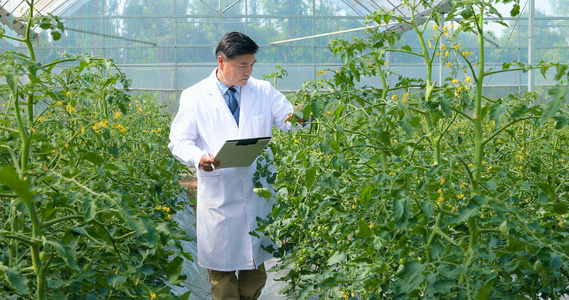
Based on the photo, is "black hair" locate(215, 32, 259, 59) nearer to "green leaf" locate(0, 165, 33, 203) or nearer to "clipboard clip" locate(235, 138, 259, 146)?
"clipboard clip" locate(235, 138, 259, 146)

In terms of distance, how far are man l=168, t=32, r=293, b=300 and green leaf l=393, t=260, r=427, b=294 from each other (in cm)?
168

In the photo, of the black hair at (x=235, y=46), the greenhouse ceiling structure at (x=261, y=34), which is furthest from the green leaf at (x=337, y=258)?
the greenhouse ceiling structure at (x=261, y=34)

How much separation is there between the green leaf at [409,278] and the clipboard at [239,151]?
3.99 ft

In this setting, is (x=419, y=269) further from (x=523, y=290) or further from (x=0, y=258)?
(x=0, y=258)

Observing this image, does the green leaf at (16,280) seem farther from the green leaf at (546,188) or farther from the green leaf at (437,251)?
the green leaf at (546,188)

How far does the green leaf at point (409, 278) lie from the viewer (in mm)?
1418

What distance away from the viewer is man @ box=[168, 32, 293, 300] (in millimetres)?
3045

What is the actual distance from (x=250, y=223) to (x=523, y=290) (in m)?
1.56

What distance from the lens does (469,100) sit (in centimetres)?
163

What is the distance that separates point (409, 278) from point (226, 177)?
1724mm

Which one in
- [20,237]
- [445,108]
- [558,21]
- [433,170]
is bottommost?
[20,237]

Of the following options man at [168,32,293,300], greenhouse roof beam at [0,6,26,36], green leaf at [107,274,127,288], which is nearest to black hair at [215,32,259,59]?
man at [168,32,293,300]

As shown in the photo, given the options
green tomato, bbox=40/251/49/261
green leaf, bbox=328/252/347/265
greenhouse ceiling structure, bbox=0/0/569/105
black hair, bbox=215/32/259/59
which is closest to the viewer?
green tomato, bbox=40/251/49/261

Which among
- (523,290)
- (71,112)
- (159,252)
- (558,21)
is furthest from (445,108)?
(558,21)
